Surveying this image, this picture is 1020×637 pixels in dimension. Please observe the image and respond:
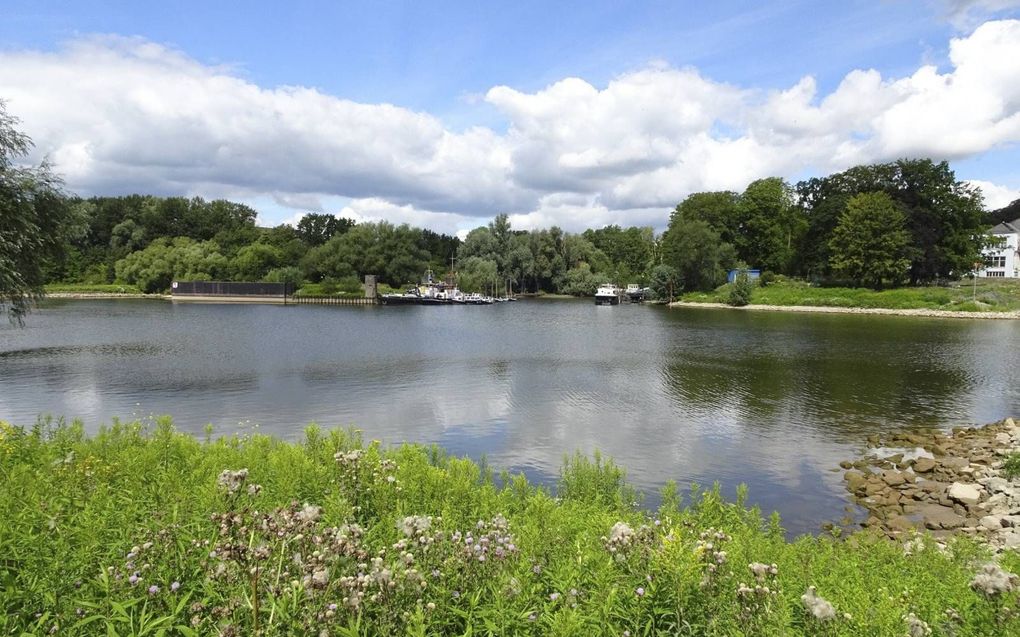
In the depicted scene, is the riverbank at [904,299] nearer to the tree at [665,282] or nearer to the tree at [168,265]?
the tree at [665,282]

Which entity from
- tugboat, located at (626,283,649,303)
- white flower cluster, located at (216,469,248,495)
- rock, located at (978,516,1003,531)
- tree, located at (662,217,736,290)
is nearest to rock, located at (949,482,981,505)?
rock, located at (978,516,1003,531)

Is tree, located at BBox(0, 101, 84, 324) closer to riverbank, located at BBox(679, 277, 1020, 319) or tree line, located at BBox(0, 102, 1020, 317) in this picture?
tree line, located at BBox(0, 102, 1020, 317)

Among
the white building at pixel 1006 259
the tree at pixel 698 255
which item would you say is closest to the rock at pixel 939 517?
the tree at pixel 698 255

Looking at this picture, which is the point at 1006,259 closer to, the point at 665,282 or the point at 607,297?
the point at 665,282

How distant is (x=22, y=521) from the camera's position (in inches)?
199

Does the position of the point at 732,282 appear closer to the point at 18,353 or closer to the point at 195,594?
the point at 18,353

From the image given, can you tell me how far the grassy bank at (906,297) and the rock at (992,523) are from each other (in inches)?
3140

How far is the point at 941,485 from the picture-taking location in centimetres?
1614

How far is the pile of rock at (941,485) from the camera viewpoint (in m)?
13.2

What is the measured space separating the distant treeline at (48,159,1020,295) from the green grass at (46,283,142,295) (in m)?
2.57

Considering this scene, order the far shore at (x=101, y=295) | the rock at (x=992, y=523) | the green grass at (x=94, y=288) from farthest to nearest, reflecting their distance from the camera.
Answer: the green grass at (x=94, y=288) < the far shore at (x=101, y=295) < the rock at (x=992, y=523)

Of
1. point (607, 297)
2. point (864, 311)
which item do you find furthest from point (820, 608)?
point (607, 297)

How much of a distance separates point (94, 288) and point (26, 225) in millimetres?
128266

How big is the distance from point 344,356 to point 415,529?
36.2m
